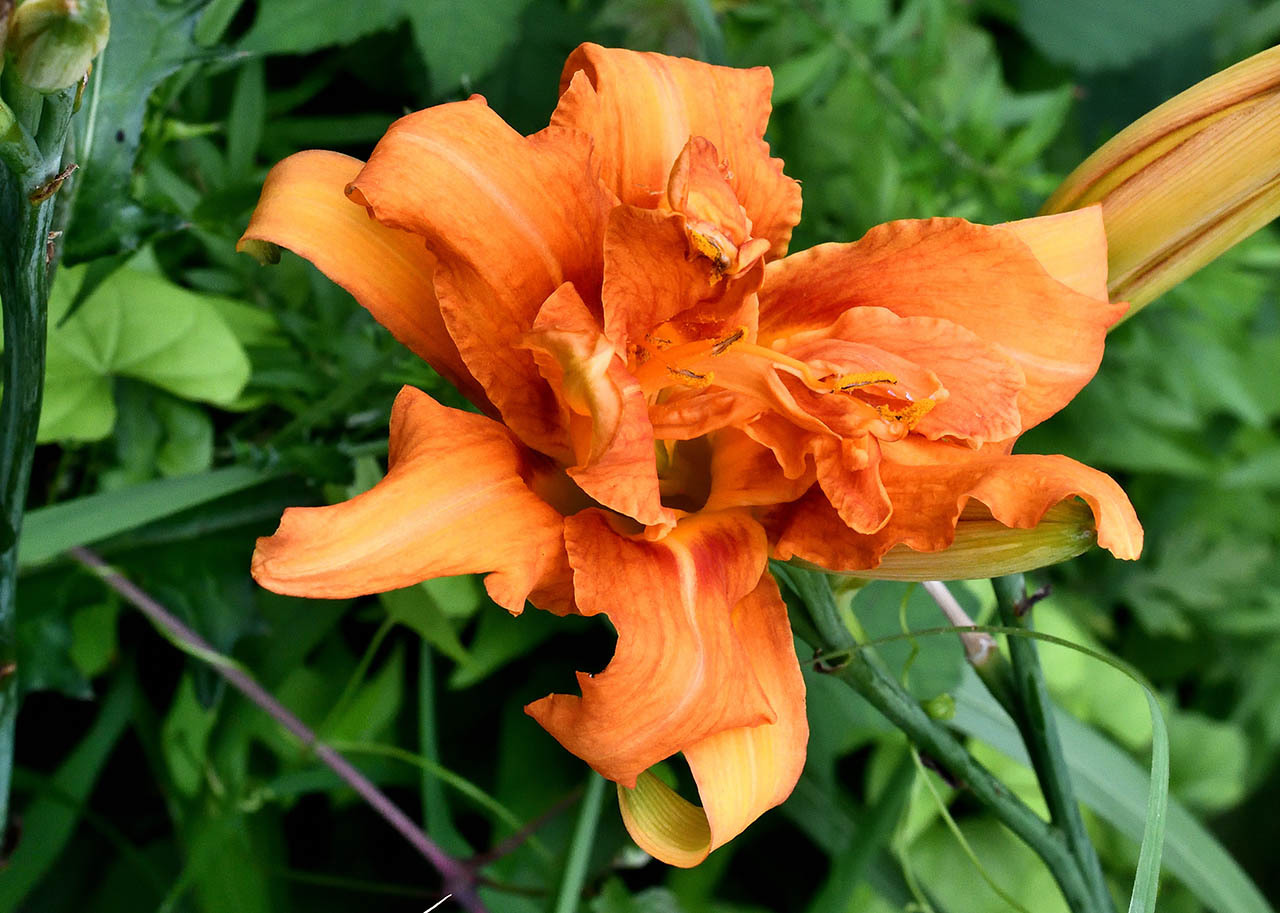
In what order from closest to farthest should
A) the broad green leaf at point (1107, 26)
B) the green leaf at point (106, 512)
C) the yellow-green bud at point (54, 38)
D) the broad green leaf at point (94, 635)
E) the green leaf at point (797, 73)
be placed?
1. the yellow-green bud at point (54, 38)
2. the green leaf at point (106, 512)
3. the broad green leaf at point (94, 635)
4. the green leaf at point (797, 73)
5. the broad green leaf at point (1107, 26)

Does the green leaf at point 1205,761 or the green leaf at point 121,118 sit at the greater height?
the green leaf at point 121,118

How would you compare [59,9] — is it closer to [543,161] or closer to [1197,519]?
[543,161]

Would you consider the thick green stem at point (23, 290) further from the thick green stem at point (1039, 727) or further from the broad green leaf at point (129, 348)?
the thick green stem at point (1039, 727)

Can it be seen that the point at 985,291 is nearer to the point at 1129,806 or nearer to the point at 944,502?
the point at 944,502

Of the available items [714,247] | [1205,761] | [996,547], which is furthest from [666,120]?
[1205,761]

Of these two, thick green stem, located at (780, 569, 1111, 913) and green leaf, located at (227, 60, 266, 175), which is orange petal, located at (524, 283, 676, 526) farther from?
green leaf, located at (227, 60, 266, 175)

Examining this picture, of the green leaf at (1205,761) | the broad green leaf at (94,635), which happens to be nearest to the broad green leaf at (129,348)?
the broad green leaf at (94,635)
